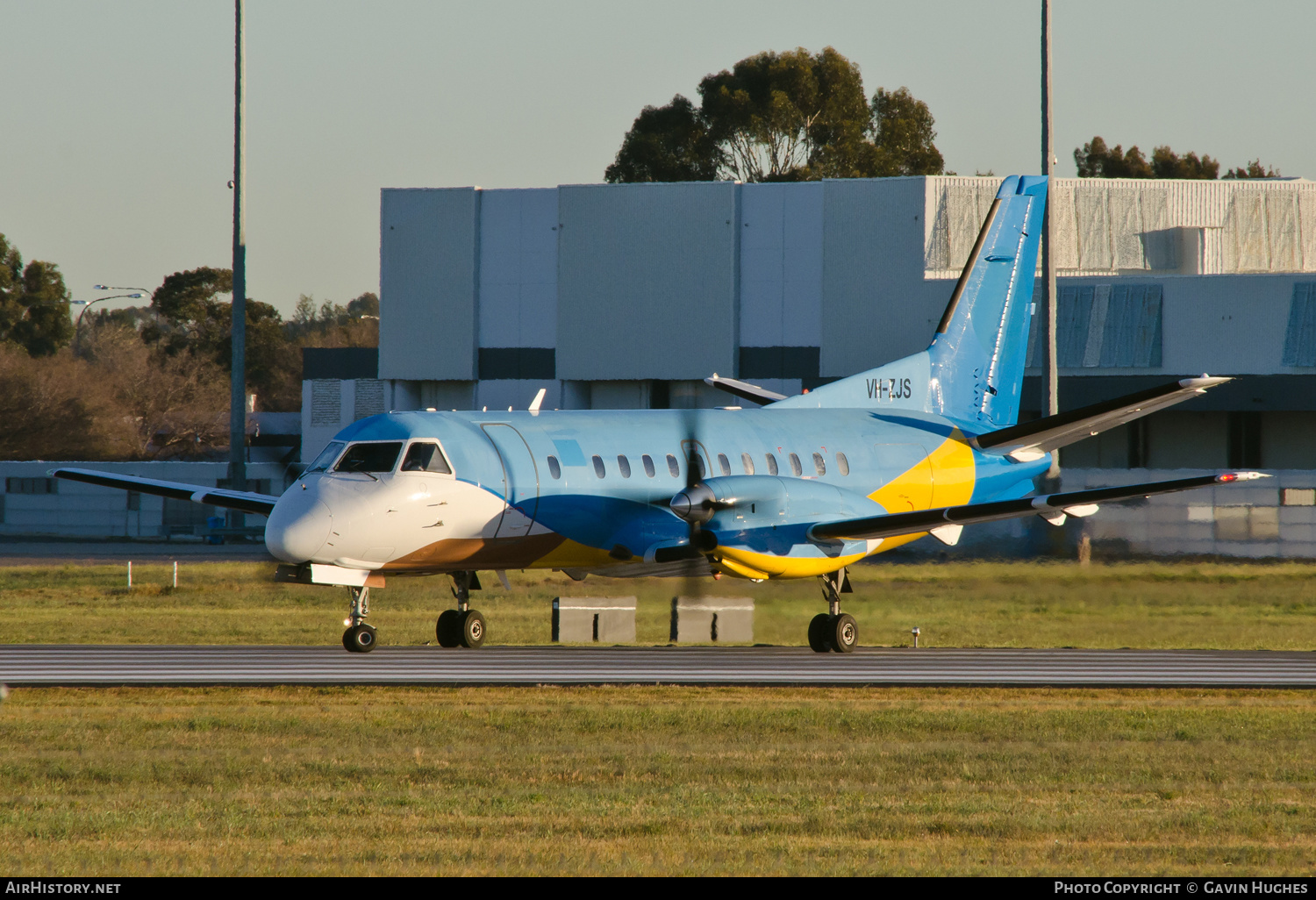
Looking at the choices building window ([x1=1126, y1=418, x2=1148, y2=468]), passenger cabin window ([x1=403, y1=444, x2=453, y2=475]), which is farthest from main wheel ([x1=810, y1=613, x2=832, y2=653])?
building window ([x1=1126, y1=418, x2=1148, y2=468])

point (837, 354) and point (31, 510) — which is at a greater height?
point (837, 354)

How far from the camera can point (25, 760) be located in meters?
15.4

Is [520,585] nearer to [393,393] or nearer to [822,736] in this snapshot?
[822,736]

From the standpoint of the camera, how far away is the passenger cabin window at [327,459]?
22.7 meters

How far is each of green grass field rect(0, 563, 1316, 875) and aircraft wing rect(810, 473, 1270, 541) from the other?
188 centimetres

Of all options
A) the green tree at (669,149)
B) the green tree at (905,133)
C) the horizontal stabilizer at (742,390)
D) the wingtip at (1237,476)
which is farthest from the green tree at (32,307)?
the wingtip at (1237,476)

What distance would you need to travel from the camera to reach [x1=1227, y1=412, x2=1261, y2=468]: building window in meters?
62.4

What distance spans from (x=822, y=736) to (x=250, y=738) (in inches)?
239

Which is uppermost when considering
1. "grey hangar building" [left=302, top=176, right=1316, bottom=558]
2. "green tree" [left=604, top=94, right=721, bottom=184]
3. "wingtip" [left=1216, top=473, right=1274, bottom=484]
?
"green tree" [left=604, top=94, right=721, bottom=184]

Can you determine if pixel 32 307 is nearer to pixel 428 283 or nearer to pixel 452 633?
pixel 428 283

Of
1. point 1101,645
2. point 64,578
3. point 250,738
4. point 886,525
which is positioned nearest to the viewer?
point 250,738

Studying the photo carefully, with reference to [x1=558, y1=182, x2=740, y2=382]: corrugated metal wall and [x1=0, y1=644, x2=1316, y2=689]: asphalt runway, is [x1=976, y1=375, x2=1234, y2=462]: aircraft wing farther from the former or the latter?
[x1=558, y1=182, x2=740, y2=382]: corrugated metal wall

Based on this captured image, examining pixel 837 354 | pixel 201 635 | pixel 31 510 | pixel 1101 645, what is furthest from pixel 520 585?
pixel 31 510

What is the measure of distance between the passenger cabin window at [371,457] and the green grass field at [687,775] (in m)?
1.91
